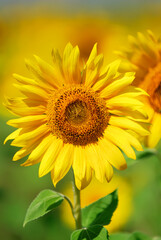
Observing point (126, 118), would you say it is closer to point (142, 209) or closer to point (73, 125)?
point (73, 125)

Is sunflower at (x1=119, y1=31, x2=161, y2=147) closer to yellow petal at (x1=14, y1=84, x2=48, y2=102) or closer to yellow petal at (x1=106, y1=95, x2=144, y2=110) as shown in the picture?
yellow petal at (x1=106, y1=95, x2=144, y2=110)

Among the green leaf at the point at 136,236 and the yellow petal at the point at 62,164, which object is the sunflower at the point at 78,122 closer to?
the yellow petal at the point at 62,164

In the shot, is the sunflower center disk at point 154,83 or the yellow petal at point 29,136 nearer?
the yellow petal at point 29,136

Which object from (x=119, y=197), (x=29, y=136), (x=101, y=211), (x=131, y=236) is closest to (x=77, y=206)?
(x=101, y=211)

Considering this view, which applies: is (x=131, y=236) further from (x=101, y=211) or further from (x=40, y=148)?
(x=40, y=148)

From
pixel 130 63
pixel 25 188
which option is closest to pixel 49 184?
pixel 25 188

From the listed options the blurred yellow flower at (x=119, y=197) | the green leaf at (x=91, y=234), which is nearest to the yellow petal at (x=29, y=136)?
the green leaf at (x=91, y=234)

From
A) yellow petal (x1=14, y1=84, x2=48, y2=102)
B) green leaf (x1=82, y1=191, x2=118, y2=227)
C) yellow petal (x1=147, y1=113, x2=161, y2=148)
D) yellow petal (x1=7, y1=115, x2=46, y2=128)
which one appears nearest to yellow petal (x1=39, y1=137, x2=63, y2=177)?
yellow petal (x1=7, y1=115, x2=46, y2=128)
